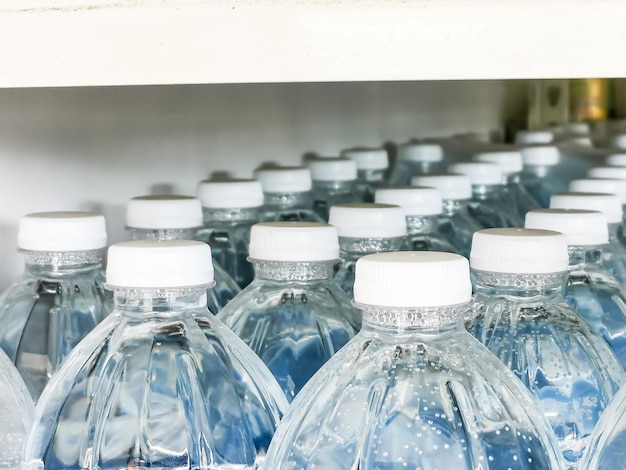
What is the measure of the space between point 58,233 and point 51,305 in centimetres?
8

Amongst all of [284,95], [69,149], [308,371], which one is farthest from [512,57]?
[284,95]

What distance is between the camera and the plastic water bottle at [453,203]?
3.83 feet

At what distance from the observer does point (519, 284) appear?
68 cm

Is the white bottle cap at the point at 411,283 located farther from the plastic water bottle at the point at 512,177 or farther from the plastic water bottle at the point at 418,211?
the plastic water bottle at the point at 512,177

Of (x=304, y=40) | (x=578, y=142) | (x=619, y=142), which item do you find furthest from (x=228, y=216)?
(x=619, y=142)

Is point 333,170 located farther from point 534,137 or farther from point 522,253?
point 534,137

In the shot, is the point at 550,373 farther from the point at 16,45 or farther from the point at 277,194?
the point at 277,194

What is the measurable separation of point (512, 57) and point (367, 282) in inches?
5.7

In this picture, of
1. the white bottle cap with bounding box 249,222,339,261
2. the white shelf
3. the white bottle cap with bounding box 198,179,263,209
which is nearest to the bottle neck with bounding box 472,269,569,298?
the white bottle cap with bounding box 249,222,339,261

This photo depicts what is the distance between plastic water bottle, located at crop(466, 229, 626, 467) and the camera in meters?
0.66

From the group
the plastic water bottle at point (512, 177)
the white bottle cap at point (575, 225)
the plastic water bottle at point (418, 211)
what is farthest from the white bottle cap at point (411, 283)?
the plastic water bottle at point (512, 177)

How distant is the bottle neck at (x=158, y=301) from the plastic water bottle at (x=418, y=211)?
0.40 meters

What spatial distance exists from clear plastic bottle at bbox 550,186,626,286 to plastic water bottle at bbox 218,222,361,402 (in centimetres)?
31

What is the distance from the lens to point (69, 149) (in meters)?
0.98
